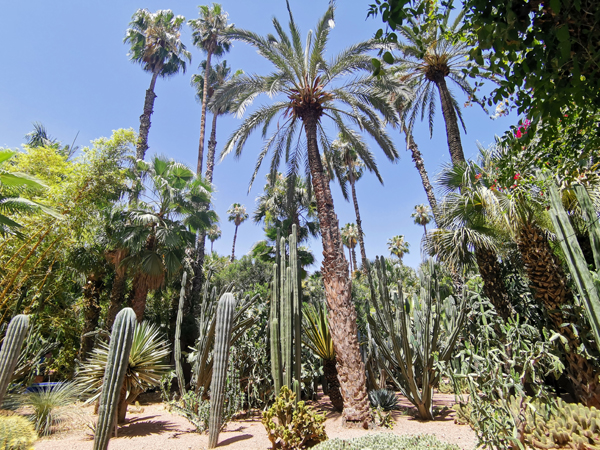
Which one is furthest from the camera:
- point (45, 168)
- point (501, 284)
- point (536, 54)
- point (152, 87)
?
point (152, 87)

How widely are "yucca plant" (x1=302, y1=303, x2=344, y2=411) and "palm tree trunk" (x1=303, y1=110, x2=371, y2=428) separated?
1088mm

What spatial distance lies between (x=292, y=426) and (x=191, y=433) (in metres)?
2.73

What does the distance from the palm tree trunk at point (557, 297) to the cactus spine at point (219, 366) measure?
5.70 meters

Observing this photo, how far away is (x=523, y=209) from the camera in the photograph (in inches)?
236

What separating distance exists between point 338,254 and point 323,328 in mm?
2036

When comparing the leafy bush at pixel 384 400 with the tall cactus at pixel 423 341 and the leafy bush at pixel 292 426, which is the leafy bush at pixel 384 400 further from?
the leafy bush at pixel 292 426

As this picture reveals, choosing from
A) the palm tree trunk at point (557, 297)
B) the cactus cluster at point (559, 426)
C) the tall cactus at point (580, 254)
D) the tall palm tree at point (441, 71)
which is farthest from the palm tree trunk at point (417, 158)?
the cactus cluster at point (559, 426)

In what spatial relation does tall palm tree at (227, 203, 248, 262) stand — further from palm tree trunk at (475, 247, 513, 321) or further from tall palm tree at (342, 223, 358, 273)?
palm tree trunk at (475, 247, 513, 321)

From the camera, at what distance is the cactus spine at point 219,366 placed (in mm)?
5293

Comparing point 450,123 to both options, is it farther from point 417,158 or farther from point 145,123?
point 145,123

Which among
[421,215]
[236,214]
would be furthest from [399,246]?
[236,214]

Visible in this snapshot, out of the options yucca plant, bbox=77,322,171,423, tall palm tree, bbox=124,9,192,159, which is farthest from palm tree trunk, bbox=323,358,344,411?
tall palm tree, bbox=124,9,192,159

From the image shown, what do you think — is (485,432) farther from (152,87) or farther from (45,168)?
(152,87)

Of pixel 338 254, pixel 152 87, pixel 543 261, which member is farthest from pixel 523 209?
pixel 152 87
